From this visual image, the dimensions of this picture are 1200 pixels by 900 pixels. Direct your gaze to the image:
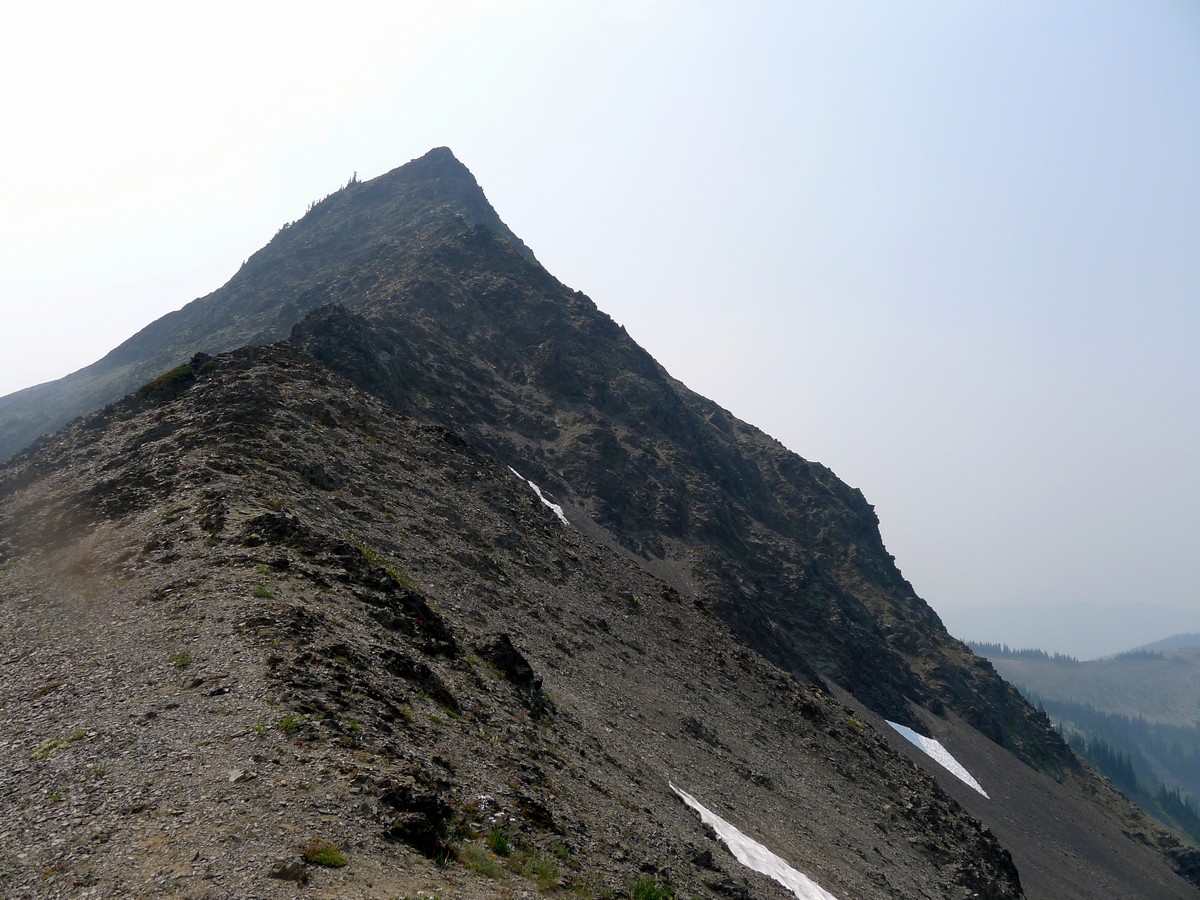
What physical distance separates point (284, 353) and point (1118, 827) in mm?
117406

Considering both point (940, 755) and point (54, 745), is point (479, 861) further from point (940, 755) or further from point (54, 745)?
point (940, 755)

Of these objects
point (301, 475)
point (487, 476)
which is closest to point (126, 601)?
point (301, 475)

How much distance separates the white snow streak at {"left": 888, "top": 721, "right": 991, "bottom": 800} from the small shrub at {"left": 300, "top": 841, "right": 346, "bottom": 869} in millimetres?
86440

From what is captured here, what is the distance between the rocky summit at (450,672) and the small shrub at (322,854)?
120 mm

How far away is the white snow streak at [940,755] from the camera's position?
83.8 metres

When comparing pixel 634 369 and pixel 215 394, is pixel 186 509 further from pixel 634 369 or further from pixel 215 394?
pixel 634 369

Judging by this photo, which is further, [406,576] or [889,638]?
[889,638]

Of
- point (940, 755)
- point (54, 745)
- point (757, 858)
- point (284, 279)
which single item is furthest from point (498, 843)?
point (284, 279)

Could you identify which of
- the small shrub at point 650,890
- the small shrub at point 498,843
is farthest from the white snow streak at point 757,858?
the small shrub at point 498,843

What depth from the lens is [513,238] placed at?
171m

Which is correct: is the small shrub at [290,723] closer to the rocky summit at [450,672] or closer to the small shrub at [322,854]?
the rocky summit at [450,672]

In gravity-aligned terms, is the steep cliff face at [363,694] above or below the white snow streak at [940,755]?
above

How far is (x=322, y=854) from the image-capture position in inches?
527

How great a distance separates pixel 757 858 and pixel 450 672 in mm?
15555
